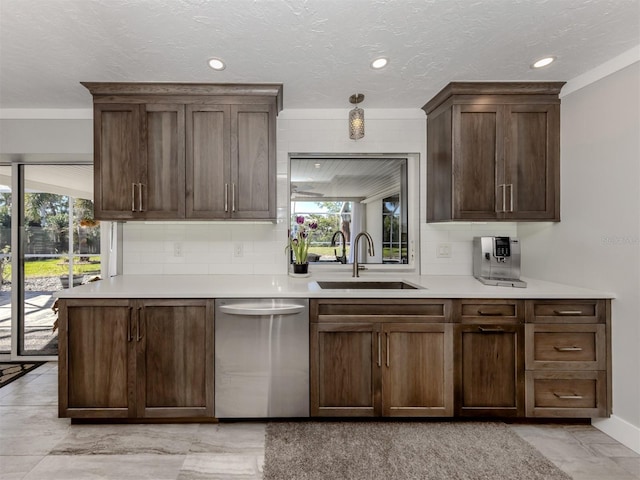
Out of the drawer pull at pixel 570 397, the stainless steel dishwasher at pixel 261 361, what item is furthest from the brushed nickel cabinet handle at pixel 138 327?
the drawer pull at pixel 570 397

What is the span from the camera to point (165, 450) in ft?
6.06

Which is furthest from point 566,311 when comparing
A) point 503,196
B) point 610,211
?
point 503,196

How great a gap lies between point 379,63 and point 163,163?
1.66 m

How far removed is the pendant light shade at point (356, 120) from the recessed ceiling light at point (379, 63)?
0.40 metres

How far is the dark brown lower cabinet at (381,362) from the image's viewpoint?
204 centimetres

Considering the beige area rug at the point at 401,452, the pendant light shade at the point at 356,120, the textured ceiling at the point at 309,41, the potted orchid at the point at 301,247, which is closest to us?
the textured ceiling at the point at 309,41

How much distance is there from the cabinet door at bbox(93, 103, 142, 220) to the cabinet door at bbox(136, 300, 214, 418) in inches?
31.9

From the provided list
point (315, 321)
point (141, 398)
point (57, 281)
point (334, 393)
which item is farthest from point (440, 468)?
point (57, 281)

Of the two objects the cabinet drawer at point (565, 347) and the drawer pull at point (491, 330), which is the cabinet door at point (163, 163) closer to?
the drawer pull at point (491, 330)

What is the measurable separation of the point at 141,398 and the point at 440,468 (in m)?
1.81

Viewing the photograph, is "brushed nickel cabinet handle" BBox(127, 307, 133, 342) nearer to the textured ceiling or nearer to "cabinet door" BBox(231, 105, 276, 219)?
"cabinet door" BBox(231, 105, 276, 219)

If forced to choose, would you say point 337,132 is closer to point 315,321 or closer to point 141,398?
point 315,321

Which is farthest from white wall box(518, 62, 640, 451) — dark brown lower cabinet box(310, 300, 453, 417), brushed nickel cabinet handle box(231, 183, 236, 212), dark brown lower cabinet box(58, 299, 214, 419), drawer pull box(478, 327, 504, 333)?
dark brown lower cabinet box(58, 299, 214, 419)

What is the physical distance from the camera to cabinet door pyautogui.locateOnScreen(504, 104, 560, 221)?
234 cm
